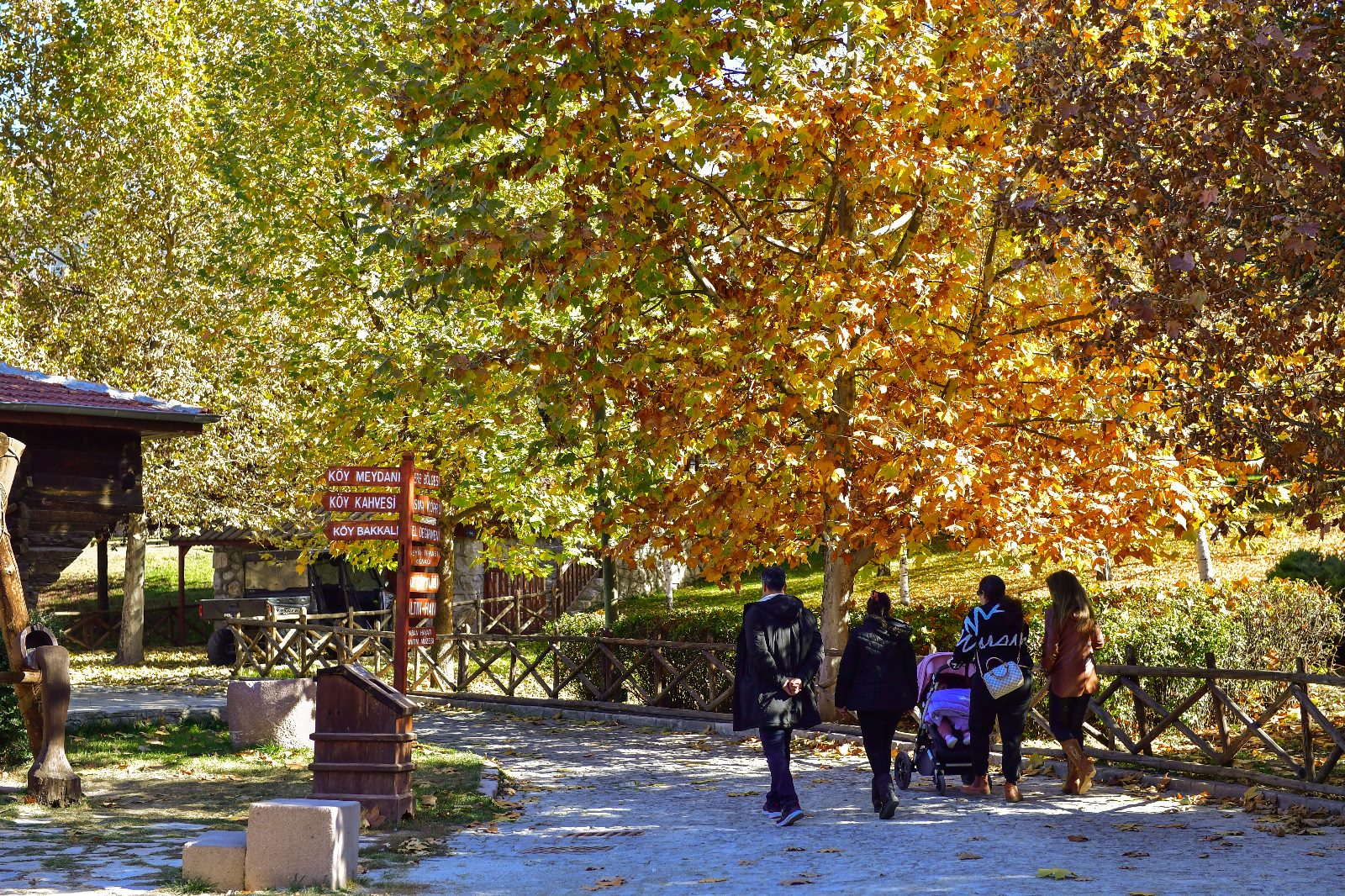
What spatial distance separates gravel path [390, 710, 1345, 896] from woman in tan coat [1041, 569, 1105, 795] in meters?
0.54

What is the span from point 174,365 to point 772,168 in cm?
1770

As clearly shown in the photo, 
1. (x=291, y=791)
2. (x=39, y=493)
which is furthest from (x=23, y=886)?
(x=39, y=493)

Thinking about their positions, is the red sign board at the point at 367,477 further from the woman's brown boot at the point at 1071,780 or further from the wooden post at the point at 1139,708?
the wooden post at the point at 1139,708

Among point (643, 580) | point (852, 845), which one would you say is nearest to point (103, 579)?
point (643, 580)

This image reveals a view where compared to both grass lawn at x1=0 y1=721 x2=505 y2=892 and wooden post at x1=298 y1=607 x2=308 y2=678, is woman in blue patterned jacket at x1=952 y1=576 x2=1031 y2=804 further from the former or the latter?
wooden post at x1=298 y1=607 x2=308 y2=678

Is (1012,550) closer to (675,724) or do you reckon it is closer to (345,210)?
(675,724)

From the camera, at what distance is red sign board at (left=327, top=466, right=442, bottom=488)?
1479 cm

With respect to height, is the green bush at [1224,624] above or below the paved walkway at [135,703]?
above

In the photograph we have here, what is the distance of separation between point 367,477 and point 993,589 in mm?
7444

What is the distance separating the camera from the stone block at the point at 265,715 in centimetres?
1430

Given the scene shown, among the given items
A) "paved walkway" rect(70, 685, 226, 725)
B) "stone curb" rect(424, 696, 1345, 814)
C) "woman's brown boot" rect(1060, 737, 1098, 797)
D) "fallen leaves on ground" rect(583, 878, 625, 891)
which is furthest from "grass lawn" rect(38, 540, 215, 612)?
"fallen leaves on ground" rect(583, 878, 625, 891)

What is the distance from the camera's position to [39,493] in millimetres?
14477

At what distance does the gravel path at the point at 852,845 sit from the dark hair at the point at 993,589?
5.37 ft

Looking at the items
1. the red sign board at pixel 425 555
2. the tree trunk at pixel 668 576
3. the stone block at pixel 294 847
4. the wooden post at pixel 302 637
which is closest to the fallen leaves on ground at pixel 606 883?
the stone block at pixel 294 847
